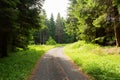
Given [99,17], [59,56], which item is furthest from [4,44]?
[99,17]

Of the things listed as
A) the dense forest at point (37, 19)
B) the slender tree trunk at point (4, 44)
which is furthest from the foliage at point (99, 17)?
the slender tree trunk at point (4, 44)

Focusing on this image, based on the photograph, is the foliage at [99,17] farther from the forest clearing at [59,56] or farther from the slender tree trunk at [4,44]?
the slender tree trunk at [4,44]

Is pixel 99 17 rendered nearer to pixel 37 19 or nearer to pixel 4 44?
pixel 37 19

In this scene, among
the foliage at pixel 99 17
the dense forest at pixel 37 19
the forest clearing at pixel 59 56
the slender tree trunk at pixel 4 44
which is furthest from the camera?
the slender tree trunk at pixel 4 44

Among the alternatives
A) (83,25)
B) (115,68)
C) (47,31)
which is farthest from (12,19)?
(47,31)

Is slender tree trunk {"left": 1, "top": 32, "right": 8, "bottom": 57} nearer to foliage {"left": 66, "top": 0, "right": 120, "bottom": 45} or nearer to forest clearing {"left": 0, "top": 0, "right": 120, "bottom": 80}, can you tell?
forest clearing {"left": 0, "top": 0, "right": 120, "bottom": 80}

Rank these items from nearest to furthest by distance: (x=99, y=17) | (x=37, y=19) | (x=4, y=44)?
(x=99, y=17)
(x=4, y=44)
(x=37, y=19)

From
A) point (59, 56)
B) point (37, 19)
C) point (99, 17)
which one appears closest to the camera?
point (99, 17)

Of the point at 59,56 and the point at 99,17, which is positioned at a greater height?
the point at 99,17

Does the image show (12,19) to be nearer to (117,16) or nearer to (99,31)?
(117,16)

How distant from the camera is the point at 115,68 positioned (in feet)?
53.7

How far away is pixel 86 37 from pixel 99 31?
3.26m

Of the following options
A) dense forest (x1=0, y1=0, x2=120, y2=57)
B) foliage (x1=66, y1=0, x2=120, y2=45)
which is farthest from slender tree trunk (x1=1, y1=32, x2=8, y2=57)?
foliage (x1=66, y1=0, x2=120, y2=45)

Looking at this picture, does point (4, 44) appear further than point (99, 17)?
Yes
